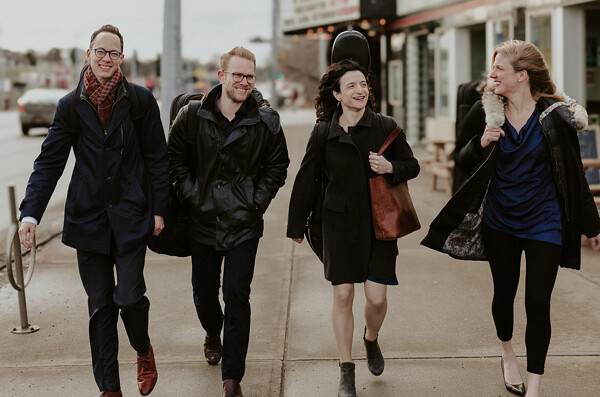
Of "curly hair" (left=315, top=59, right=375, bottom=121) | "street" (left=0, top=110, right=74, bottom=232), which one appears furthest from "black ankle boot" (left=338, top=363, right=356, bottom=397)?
"street" (left=0, top=110, right=74, bottom=232)

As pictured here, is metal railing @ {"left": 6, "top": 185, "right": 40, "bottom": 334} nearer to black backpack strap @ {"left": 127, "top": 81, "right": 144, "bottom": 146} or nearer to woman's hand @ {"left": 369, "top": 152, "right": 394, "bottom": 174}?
black backpack strap @ {"left": 127, "top": 81, "right": 144, "bottom": 146}

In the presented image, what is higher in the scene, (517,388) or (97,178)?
(97,178)

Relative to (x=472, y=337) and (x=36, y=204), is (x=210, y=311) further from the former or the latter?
(x=472, y=337)

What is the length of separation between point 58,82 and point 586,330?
127388 mm

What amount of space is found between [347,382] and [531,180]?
1.31 meters

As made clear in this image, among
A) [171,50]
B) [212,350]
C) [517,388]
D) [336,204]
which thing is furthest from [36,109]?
[517,388]

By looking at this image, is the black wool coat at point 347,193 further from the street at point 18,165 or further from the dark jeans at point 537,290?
the street at point 18,165

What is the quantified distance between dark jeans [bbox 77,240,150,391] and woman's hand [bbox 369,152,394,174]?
1.17 m

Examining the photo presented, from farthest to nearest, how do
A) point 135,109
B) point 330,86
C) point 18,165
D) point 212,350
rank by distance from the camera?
point 18,165 → point 212,350 → point 330,86 → point 135,109

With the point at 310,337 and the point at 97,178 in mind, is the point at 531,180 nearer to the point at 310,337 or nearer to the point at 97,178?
the point at 310,337

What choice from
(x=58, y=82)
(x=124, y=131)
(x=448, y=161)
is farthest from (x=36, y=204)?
(x=58, y=82)

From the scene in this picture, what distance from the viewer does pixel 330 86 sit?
4242 millimetres

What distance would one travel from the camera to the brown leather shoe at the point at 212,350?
4.74m

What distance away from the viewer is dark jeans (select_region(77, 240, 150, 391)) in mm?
4043
